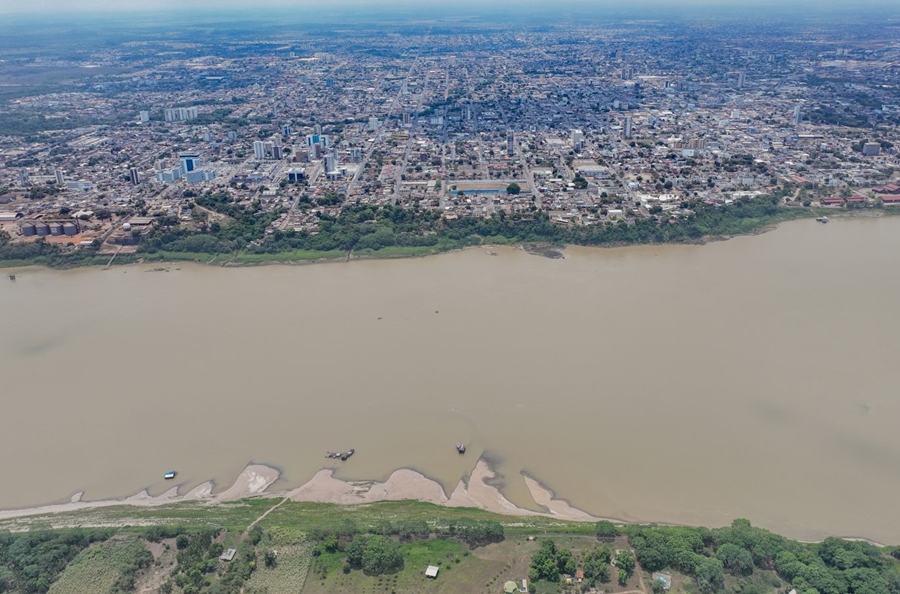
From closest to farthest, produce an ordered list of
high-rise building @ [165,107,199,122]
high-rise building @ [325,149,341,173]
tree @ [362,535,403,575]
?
1. tree @ [362,535,403,575]
2. high-rise building @ [325,149,341,173]
3. high-rise building @ [165,107,199,122]

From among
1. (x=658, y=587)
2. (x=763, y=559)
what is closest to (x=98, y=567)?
(x=658, y=587)

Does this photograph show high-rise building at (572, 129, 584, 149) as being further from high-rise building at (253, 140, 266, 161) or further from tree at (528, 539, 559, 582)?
tree at (528, 539, 559, 582)

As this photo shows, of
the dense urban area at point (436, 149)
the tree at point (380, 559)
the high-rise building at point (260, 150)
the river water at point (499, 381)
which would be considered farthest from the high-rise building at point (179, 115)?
the tree at point (380, 559)

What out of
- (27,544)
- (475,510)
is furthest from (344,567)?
(27,544)

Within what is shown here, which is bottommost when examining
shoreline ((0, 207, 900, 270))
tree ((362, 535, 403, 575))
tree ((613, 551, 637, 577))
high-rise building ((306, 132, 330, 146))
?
tree ((362, 535, 403, 575))

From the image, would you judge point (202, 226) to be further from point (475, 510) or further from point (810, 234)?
point (810, 234)

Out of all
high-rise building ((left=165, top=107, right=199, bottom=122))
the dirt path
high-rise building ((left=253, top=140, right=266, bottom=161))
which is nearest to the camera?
the dirt path

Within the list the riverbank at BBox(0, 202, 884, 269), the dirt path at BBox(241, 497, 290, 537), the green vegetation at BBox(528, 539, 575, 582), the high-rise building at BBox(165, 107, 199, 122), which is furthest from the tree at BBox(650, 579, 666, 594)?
the high-rise building at BBox(165, 107, 199, 122)
